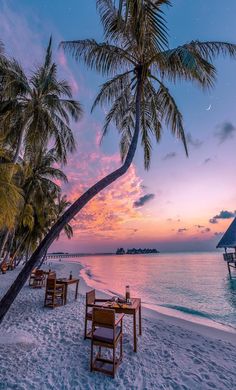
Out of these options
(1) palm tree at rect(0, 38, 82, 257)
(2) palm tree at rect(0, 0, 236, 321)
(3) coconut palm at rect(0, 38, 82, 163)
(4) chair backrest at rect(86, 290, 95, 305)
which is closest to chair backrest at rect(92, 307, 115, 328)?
(4) chair backrest at rect(86, 290, 95, 305)

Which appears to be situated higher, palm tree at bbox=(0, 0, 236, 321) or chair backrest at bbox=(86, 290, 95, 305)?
palm tree at bbox=(0, 0, 236, 321)

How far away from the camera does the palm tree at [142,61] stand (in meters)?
4.74

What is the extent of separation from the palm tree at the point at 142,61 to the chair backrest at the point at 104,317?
1.60 metres

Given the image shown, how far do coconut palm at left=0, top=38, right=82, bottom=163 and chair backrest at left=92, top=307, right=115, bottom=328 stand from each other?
730 cm

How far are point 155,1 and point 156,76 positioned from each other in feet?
6.05

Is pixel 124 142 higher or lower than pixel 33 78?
lower

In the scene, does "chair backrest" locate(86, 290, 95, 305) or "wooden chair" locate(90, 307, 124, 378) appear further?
"chair backrest" locate(86, 290, 95, 305)

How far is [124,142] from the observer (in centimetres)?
774

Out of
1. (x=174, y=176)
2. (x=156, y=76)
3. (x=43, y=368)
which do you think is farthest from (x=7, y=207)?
(x=174, y=176)

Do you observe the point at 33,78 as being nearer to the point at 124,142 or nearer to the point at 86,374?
the point at 124,142

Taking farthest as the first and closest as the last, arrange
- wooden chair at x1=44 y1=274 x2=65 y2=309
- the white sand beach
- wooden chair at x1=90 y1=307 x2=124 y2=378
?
wooden chair at x1=44 y1=274 x2=65 y2=309 < wooden chair at x1=90 y1=307 x2=124 y2=378 < the white sand beach

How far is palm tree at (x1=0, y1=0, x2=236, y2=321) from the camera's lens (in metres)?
4.74

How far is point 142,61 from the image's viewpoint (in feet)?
18.5

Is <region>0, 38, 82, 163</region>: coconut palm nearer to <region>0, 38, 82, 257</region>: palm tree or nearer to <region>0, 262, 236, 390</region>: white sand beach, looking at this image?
<region>0, 38, 82, 257</region>: palm tree
